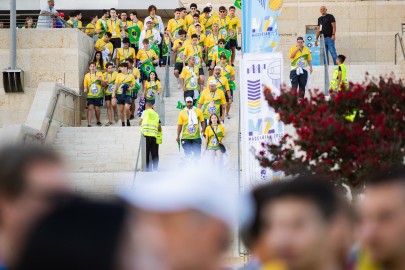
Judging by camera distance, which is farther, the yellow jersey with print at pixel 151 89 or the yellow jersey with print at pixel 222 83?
the yellow jersey with print at pixel 151 89

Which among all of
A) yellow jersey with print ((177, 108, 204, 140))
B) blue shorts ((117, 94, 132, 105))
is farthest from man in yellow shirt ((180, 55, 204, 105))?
yellow jersey with print ((177, 108, 204, 140))

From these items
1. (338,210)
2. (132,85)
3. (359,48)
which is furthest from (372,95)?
(359,48)

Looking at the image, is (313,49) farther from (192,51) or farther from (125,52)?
(125,52)

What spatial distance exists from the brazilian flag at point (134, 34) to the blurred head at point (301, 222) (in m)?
29.3

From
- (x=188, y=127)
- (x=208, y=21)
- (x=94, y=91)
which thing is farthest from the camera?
(x=208, y=21)

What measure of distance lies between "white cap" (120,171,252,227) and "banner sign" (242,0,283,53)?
17.3 meters

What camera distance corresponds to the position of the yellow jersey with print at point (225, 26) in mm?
32097

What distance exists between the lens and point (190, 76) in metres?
29.2

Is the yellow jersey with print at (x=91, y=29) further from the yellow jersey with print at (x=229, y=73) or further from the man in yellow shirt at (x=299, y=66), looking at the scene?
the man in yellow shirt at (x=299, y=66)

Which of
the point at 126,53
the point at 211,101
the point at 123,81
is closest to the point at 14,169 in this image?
the point at 211,101

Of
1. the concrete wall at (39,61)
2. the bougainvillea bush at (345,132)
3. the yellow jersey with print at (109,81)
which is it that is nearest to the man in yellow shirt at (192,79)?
the yellow jersey with print at (109,81)

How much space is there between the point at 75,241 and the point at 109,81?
2712 centimetres

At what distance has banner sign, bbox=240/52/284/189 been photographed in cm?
1947

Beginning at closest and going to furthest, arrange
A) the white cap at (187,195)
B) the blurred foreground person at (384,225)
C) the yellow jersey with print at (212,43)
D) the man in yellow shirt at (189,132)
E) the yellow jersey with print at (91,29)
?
the white cap at (187,195), the blurred foreground person at (384,225), the man in yellow shirt at (189,132), the yellow jersey with print at (212,43), the yellow jersey with print at (91,29)
